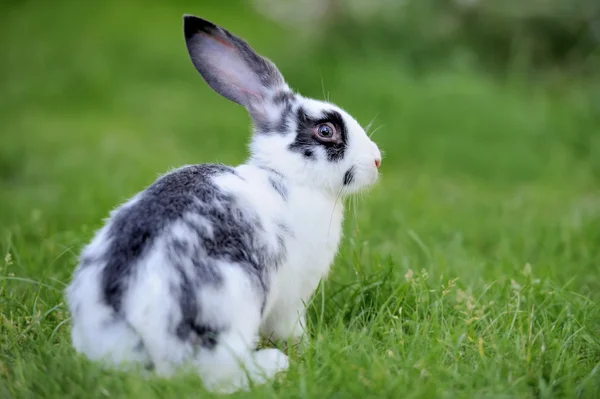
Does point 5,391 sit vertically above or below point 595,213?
below

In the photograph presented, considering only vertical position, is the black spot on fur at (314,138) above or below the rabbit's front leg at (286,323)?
above

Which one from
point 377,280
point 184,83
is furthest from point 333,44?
point 377,280

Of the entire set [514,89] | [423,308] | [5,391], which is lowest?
[5,391]

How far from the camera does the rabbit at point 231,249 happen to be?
2648 millimetres

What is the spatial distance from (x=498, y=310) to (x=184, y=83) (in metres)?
6.17

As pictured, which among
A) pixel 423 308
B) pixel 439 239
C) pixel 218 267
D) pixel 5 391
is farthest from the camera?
pixel 439 239

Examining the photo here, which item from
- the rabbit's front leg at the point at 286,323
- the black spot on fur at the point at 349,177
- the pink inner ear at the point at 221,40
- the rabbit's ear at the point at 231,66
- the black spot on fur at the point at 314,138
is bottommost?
the rabbit's front leg at the point at 286,323

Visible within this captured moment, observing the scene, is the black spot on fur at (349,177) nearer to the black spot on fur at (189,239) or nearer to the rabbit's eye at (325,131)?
the rabbit's eye at (325,131)

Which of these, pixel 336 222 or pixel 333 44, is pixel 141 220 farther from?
pixel 333 44

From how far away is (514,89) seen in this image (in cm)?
850

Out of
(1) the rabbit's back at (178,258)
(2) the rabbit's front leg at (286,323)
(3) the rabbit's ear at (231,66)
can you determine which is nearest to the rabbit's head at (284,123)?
(3) the rabbit's ear at (231,66)

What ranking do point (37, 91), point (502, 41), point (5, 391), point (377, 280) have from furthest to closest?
point (502, 41) < point (37, 91) < point (377, 280) < point (5, 391)

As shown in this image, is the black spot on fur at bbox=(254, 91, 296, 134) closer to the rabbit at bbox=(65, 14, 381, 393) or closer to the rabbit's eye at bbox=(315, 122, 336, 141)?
the rabbit at bbox=(65, 14, 381, 393)

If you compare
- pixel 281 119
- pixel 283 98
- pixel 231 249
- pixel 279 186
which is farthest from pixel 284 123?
pixel 231 249
